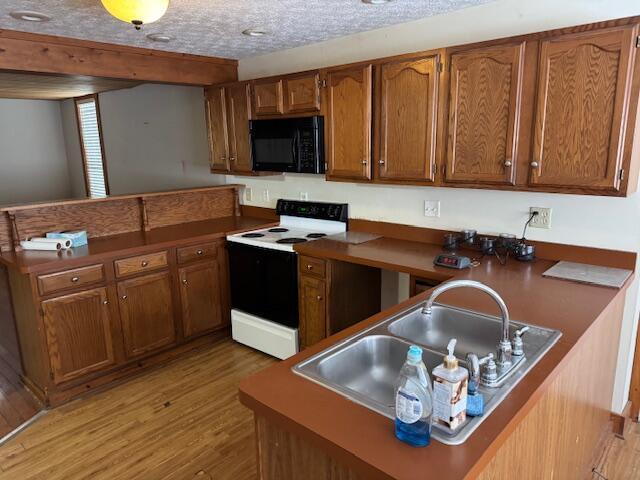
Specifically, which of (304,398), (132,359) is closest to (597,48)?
(304,398)

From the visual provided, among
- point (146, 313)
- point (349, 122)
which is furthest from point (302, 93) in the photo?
point (146, 313)

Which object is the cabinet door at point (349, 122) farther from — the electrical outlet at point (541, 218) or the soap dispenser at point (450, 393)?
the soap dispenser at point (450, 393)

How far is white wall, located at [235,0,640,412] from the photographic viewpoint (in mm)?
2207

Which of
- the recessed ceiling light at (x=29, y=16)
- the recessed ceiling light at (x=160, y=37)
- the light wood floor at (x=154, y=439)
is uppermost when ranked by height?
the recessed ceiling light at (x=160, y=37)

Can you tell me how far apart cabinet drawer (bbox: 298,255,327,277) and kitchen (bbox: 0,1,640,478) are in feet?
0.03

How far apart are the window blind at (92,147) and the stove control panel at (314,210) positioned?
356cm

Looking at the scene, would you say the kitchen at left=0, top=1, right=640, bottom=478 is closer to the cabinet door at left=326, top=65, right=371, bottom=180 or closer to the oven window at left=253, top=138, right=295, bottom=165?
the cabinet door at left=326, top=65, right=371, bottom=180

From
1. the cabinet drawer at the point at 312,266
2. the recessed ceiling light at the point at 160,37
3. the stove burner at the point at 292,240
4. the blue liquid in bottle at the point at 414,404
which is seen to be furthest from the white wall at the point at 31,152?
the blue liquid in bottle at the point at 414,404

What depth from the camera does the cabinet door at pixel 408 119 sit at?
2449 millimetres

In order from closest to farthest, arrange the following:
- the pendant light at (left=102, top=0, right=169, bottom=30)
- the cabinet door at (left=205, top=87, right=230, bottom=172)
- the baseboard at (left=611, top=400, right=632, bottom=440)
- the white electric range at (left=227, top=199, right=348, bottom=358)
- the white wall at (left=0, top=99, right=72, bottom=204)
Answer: the pendant light at (left=102, top=0, right=169, bottom=30), the baseboard at (left=611, top=400, right=632, bottom=440), the white electric range at (left=227, top=199, right=348, bottom=358), the cabinet door at (left=205, top=87, right=230, bottom=172), the white wall at (left=0, top=99, right=72, bottom=204)

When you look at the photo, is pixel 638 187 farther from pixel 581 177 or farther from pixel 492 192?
pixel 492 192

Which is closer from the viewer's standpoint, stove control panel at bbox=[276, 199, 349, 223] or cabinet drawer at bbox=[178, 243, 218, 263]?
cabinet drawer at bbox=[178, 243, 218, 263]

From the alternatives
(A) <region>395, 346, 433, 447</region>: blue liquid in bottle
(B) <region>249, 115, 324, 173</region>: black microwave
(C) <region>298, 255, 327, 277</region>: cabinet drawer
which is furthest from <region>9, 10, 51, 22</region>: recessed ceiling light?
(A) <region>395, 346, 433, 447</region>: blue liquid in bottle

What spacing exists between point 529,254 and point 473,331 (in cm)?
94
